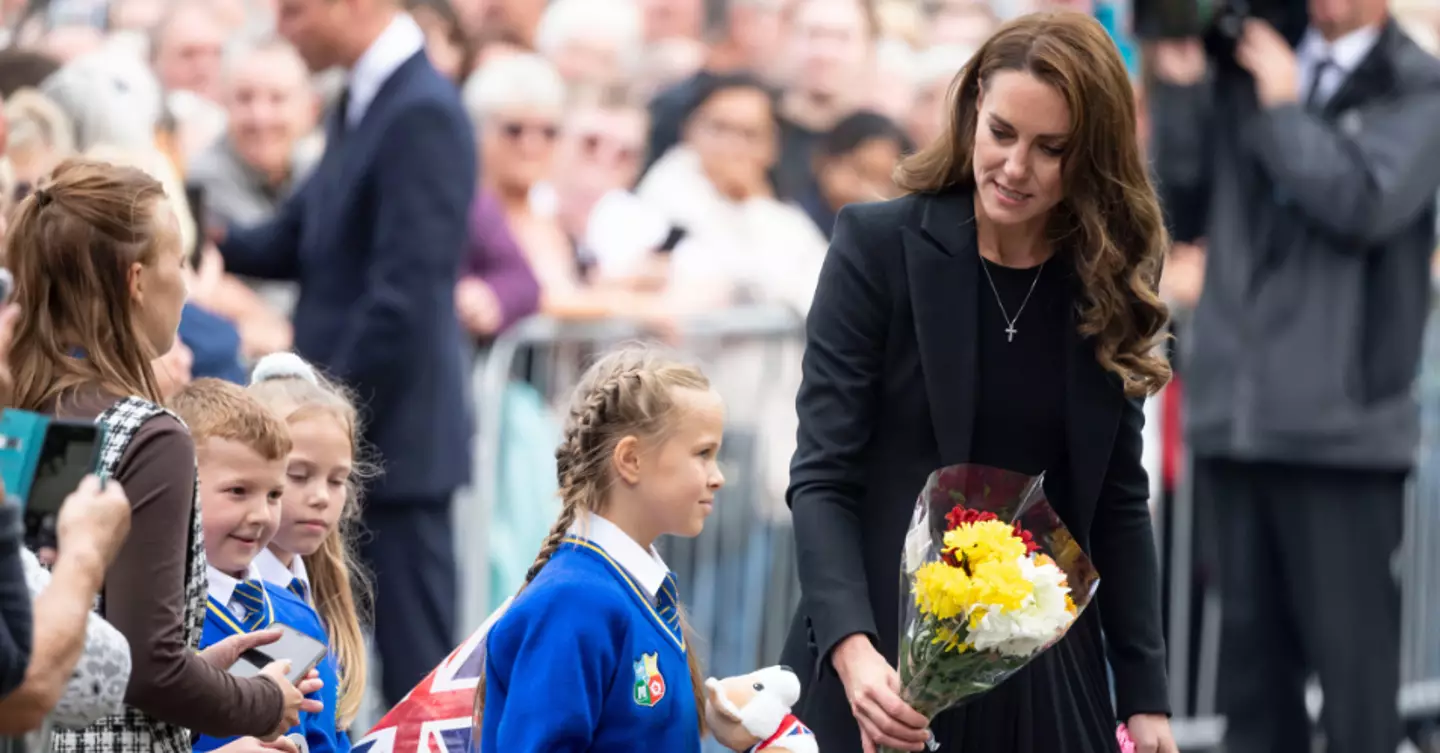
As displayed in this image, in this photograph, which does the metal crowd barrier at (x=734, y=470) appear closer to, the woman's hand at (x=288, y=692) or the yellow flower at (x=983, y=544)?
the woman's hand at (x=288, y=692)

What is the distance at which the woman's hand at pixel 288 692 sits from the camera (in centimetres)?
313

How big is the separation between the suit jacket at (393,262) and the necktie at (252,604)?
8.36ft

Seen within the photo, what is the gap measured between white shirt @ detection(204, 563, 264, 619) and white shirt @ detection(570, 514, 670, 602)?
0.55 metres

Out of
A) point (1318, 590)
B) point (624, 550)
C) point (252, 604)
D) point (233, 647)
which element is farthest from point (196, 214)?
point (1318, 590)

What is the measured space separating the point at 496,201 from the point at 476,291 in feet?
2.19

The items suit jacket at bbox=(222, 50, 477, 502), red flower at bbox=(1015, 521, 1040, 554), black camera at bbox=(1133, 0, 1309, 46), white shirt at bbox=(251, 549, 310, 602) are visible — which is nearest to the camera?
red flower at bbox=(1015, 521, 1040, 554)

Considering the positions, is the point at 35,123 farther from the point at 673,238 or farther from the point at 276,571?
the point at 673,238

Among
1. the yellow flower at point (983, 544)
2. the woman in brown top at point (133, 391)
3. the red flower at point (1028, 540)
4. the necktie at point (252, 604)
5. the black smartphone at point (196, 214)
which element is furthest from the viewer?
the black smartphone at point (196, 214)

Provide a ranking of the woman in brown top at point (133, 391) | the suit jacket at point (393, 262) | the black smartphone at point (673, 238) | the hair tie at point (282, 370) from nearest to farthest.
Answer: the woman in brown top at point (133, 391) < the hair tie at point (282, 370) < the suit jacket at point (393, 262) < the black smartphone at point (673, 238)

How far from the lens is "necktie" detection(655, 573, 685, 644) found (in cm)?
346

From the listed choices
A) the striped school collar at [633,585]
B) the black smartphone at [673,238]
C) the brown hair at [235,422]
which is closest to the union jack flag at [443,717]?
the striped school collar at [633,585]

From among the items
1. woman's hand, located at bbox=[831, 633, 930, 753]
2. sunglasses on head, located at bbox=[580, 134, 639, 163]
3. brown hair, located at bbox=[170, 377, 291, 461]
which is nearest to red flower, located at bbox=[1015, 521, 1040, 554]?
woman's hand, located at bbox=[831, 633, 930, 753]

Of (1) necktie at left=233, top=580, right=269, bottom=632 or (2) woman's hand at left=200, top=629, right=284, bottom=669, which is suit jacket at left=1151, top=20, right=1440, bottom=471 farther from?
(2) woman's hand at left=200, top=629, right=284, bottom=669

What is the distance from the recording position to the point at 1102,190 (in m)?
3.50
